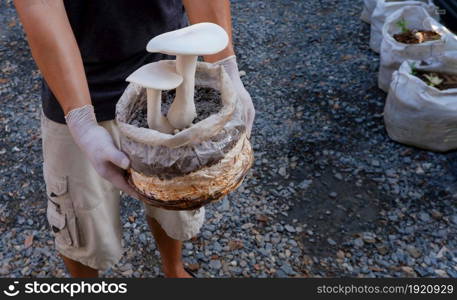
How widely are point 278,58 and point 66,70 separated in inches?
112

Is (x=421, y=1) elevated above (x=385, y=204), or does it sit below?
above

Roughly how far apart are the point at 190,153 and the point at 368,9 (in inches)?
138

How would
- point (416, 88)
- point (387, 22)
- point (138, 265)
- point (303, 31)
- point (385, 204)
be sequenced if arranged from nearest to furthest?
point (138, 265), point (385, 204), point (416, 88), point (387, 22), point (303, 31)

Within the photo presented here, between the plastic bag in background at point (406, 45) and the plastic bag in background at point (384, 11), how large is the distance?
12 cm

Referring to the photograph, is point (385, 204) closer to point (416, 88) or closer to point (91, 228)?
point (416, 88)

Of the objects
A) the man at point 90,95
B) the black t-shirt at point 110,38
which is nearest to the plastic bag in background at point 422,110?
the man at point 90,95

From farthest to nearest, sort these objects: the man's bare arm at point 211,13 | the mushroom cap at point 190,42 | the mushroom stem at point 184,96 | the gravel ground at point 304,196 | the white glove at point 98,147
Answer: the gravel ground at point 304,196 → the man's bare arm at point 211,13 → the white glove at point 98,147 → the mushroom stem at point 184,96 → the mushroom cap at point 190,42

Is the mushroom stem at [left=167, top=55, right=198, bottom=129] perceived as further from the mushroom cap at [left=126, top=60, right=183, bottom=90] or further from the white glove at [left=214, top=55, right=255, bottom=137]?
the white glove at [left=214, top=55, right=255, bottom=137]

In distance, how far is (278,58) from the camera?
3957 millimetres

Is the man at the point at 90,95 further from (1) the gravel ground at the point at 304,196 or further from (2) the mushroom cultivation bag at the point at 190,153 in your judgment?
(1) the gravel ground at the point at 304,196

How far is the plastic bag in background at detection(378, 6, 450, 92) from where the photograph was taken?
312 centimetres

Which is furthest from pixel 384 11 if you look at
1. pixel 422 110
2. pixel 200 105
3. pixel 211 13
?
pixel 200 105

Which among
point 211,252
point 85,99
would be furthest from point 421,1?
point 85,99

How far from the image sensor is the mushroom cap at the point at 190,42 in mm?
1051
